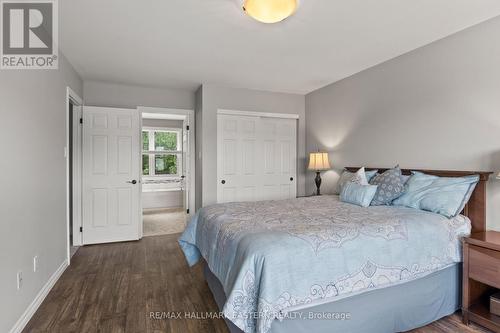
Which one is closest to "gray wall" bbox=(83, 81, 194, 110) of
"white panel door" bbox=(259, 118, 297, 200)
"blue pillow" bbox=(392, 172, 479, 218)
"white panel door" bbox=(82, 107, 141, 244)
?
"white panel door" bbox=(82, 107, 141, 244)

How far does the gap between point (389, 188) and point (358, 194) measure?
11.5 inches

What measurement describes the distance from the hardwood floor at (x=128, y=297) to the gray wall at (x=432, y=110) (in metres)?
1.43

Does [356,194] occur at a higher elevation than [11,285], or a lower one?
higher

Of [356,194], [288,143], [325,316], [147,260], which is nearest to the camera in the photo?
[325,316]

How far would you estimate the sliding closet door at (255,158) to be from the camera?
14.3ft

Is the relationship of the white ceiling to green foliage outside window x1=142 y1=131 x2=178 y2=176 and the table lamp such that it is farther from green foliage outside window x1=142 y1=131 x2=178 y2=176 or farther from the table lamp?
green foliage outside window x1=142 y1=131 x2=178 y2=176

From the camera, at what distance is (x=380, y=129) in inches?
130

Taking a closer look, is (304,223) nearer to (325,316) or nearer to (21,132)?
(325,316)

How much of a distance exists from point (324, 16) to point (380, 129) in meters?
1.66

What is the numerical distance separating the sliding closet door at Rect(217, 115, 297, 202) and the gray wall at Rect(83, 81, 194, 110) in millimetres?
828

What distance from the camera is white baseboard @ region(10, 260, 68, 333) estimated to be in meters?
1.94

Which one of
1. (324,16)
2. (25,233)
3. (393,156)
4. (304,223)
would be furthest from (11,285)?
A: (393,156)

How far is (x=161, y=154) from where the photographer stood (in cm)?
676

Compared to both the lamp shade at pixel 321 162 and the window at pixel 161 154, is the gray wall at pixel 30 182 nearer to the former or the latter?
the lamp shade at pixel 321 162
